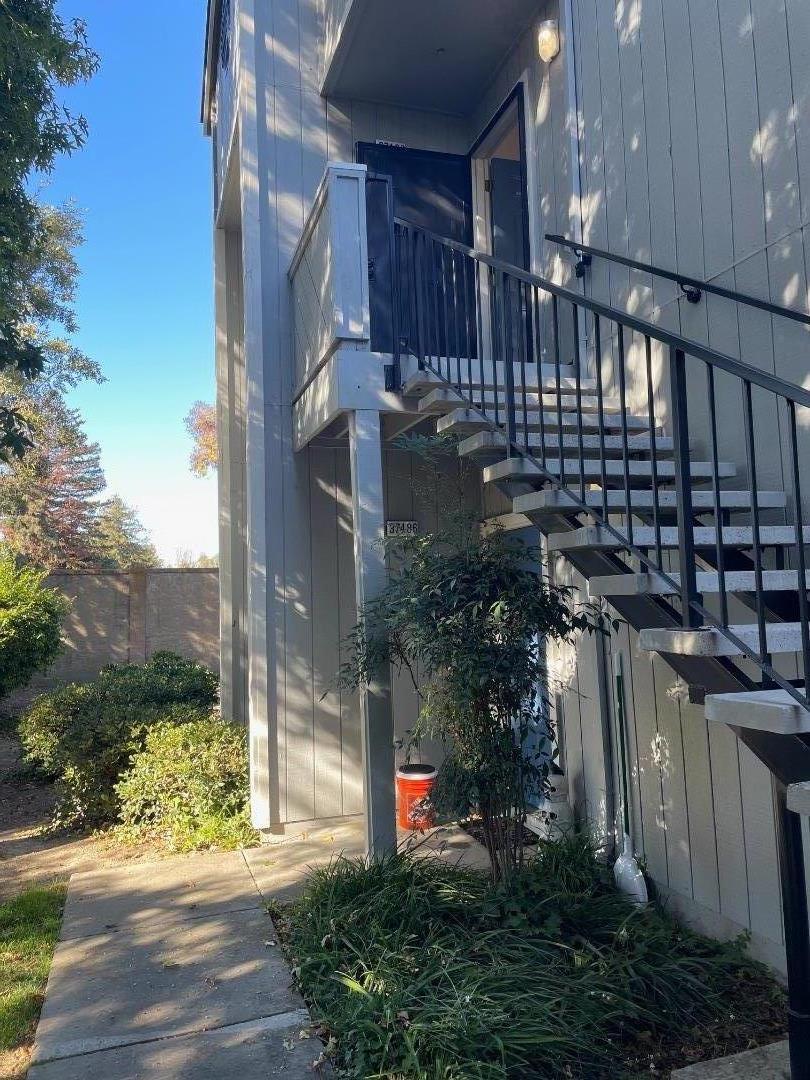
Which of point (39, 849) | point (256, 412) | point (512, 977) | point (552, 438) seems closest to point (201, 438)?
point (256, 412)

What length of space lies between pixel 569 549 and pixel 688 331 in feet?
4.79

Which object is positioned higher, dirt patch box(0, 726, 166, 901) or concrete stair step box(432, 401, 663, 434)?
concrete stair step box(432, 401, 663, 434)

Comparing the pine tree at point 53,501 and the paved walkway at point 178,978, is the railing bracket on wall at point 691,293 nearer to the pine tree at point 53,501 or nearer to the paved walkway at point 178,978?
the paved walkway at point 178,978

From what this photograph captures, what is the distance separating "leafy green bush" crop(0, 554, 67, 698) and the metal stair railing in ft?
14.9

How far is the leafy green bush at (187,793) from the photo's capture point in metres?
5.17

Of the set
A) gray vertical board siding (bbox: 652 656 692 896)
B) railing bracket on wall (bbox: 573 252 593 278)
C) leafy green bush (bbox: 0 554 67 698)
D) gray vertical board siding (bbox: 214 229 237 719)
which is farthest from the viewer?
gray vertical board siding (bbox: 214 229 237 719)

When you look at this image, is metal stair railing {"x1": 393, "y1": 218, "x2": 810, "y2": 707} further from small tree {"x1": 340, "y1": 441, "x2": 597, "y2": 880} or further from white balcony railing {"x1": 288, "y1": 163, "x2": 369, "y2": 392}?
small tree {"x1": 340, "y1": 441, "x2": 597, "y2": 880}

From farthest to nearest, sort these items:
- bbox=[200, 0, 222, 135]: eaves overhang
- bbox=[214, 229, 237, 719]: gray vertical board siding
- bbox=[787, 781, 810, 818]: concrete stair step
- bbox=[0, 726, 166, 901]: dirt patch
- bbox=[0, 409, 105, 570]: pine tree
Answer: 1. bbox=[0, 409, 105, 570]: pine tree
2. bbox=[200, 0, 222, 135]: eaves overhang
3. bbox=[214, 229, 237, 719]: gray vertical board siding
4. bbox=[0, 726, 166, 901]: dirt patch
5. bbox=[787, 781, 810, 818]: concrete stair step

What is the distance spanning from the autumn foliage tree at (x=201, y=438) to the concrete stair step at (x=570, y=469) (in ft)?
90.4

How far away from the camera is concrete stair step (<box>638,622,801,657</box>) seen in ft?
6.96

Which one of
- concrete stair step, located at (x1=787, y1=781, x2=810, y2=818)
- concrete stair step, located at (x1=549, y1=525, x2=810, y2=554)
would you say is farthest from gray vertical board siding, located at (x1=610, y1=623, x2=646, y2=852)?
concrete stair step, located at (x1=787, y1=781, x2=810, y2=818)

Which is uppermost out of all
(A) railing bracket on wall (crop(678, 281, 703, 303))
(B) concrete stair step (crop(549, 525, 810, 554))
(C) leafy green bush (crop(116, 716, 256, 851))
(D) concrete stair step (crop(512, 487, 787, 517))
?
(A) railing bracket on wall (crop(678, 281, 703, 303))

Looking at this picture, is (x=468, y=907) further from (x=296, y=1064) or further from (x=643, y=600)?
(x=643, y=600)

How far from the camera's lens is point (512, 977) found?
9.16 ft
